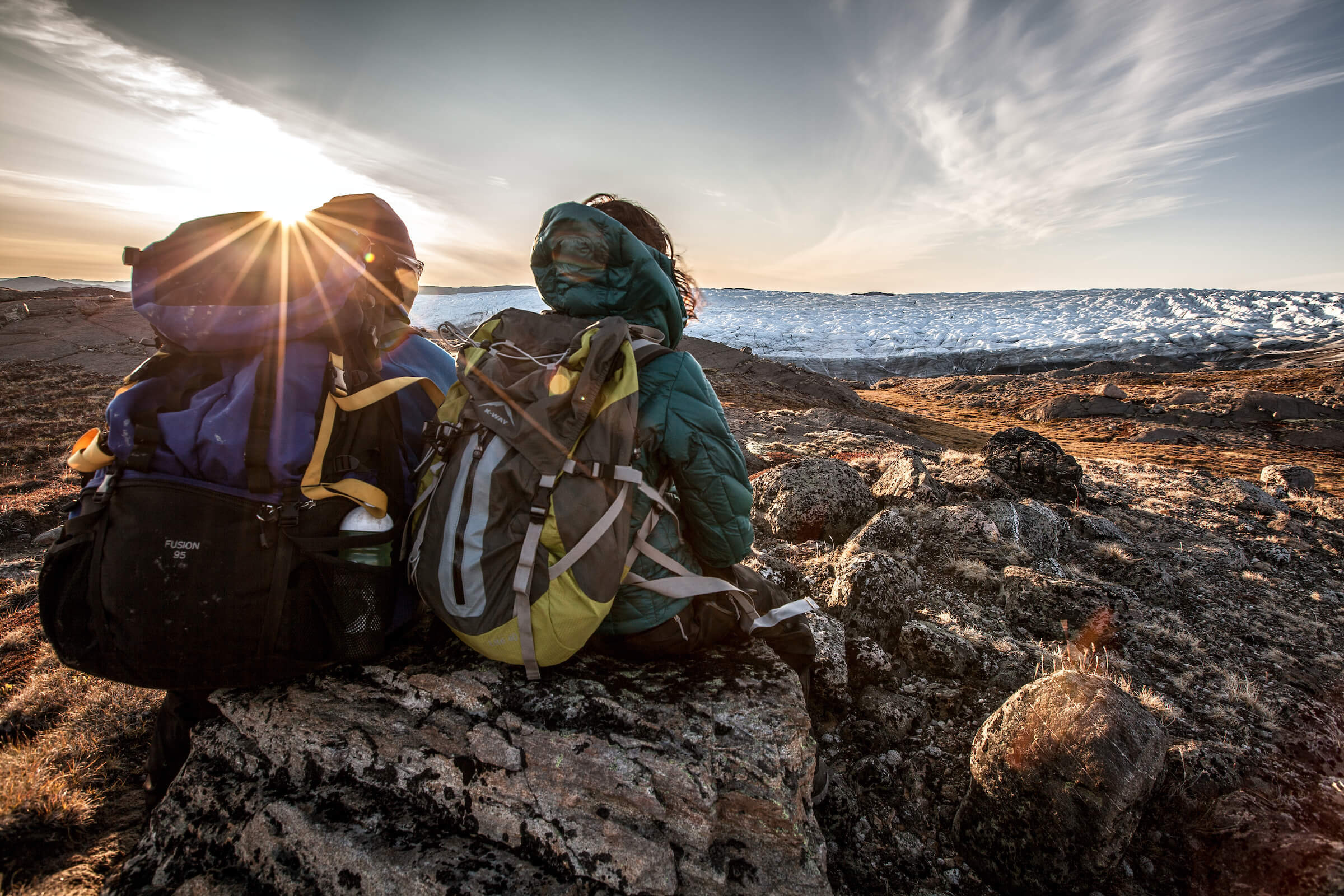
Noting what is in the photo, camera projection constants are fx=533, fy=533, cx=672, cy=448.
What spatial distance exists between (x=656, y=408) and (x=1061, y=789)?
8.02 ft

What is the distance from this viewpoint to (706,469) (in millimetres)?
2195

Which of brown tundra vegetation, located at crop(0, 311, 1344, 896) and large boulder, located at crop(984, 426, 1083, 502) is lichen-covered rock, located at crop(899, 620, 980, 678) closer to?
brown tundra vegetation, located at crop(0, 311, 1344, 896)

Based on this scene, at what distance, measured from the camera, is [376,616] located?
213 centimetres

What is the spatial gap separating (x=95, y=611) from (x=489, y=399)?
4.82 ft

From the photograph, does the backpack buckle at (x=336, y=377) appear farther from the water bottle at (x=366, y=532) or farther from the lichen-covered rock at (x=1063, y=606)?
the lichen-covered rock at (x=1063, y=606)

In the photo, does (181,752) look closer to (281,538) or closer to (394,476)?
(281,538)

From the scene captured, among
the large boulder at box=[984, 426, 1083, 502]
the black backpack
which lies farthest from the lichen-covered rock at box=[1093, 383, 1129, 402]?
the black backpack

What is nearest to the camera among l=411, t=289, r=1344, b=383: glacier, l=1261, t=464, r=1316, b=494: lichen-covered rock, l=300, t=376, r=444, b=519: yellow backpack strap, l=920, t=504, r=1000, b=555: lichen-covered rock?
l=300, t=376, r=444, b=519: yellow backpack strap

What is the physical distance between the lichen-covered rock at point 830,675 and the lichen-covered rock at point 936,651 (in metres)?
0.54

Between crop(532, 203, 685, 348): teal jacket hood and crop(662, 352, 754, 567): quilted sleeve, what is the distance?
26 centimetres

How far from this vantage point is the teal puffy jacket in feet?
7.07

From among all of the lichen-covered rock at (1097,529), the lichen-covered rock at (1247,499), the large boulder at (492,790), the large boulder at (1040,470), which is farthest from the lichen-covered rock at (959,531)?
the lichen-covered rock at (1247,499)

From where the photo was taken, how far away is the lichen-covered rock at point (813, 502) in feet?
19.1

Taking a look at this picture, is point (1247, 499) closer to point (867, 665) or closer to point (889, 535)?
point (889, 535)
